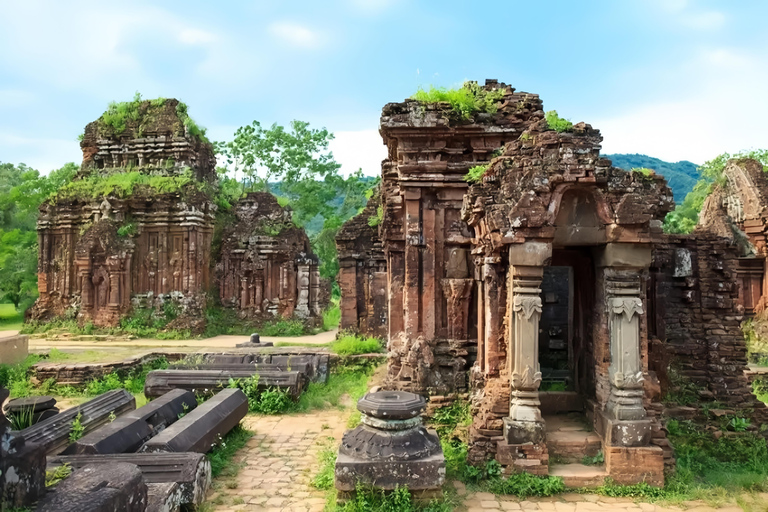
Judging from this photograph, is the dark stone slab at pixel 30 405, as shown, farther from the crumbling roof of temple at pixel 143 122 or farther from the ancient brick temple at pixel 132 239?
the crumbling roof of temple at pixel 143 122

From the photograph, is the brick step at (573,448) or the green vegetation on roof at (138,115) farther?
the green vegetation on roof at (138,115)

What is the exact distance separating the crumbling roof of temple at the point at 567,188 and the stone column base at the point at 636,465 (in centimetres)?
253

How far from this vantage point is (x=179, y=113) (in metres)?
21.1

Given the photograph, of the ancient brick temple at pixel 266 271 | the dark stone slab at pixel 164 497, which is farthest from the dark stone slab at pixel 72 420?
the ancient brick temple at pixel 266 271

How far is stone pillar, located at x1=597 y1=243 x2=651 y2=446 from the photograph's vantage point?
6.04 m

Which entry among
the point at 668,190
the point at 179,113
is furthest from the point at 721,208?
the point at 179,113

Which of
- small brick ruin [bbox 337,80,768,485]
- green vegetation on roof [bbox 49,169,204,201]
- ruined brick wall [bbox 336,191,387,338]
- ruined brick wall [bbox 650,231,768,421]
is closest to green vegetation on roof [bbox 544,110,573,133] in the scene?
small brick ruin [bbox 337,80,768,485]

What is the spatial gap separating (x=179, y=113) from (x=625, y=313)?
1955cm

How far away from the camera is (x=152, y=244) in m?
19.8

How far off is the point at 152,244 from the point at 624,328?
1781 centimetres

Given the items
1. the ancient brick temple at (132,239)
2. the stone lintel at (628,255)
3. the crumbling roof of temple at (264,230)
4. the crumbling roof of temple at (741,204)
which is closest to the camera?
the stone lintel at (628,255)

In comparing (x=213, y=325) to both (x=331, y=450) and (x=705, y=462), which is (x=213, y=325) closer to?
(x=331, y=450)

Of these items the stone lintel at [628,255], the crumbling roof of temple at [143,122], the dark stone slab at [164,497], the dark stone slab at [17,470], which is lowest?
the dark stone slab at [164,497]

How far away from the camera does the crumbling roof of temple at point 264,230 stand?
21.0m
